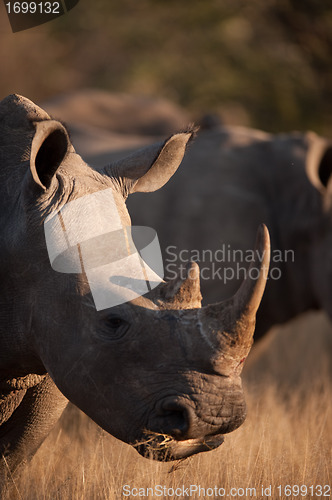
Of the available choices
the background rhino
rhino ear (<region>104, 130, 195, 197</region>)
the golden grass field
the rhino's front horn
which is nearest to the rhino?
the rhino's front horn

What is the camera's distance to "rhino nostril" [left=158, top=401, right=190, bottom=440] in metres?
2.77

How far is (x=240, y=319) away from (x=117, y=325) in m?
0.43

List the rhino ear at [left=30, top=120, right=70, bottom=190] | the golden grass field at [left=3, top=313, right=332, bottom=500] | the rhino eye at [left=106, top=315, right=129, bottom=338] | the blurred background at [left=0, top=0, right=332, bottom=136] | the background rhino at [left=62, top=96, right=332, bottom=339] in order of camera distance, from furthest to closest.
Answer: the blurred background at [left=0, top=0, right=332, bottom=136] < the background rhino at [left=62, top=96, right=332, bottom=339] < the golden grass field at [left=3, top=313, right=332, bottom=500] < the rhino ear at [left=30, top=120, right=70, bottom=190] < the rhino eye at [left=106, top=315, right=129, bottom=338]

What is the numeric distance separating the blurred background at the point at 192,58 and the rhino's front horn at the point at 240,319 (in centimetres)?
920

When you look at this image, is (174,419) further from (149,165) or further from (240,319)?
(149,165)

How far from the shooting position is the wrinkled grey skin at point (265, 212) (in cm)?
602

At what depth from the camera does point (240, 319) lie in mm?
2807

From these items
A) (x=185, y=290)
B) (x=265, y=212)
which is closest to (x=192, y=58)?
(x=265, y=212)

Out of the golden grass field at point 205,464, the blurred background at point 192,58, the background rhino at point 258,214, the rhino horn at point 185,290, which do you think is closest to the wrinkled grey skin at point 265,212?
the background rhino at point 258,214

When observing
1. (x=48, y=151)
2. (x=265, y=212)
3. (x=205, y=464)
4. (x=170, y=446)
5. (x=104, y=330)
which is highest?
(x=48, y=151)

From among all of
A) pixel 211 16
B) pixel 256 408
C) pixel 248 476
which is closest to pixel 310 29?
pixel 211 16

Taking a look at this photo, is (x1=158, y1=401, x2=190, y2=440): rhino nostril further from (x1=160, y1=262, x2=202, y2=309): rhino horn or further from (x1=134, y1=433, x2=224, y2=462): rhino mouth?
(x1=160, y1=262, x2=202, y2=309): rhino horn

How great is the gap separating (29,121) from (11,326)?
29.8 inches

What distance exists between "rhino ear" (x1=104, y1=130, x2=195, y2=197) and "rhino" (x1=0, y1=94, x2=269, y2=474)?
Answer: 0.58 feet
